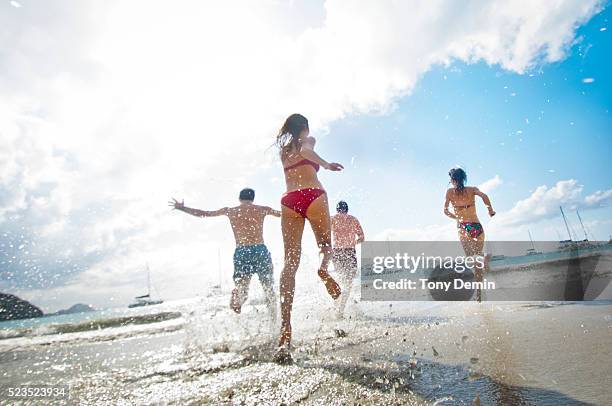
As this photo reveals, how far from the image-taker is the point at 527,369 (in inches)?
70.2

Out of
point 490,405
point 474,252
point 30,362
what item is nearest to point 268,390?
point 490,405

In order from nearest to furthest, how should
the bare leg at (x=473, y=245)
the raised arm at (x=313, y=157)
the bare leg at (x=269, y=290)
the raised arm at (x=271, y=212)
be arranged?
the raised arm at (x=313, y=157) → the bare leg at (x=269, y=290) → the raised arm at (x=271, y=212) → the bare leg at (x=473, y=245)

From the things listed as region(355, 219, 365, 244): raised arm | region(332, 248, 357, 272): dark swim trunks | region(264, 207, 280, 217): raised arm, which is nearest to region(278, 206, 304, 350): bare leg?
region(264, 207, 280, 217): raised arm

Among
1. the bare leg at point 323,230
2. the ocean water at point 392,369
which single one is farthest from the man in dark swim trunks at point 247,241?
the bare leg at point 323,230

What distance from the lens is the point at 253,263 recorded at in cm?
550

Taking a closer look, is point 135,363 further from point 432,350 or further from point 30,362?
point 432,350

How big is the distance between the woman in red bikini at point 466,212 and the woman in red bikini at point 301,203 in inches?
160

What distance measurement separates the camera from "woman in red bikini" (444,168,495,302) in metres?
6.40

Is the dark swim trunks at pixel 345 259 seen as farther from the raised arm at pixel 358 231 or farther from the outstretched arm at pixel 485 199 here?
the outstretched arm at pixel 485 199

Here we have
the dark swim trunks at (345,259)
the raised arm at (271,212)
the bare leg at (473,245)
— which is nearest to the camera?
the raised arm at (271,212)

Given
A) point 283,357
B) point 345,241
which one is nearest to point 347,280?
point 345,241

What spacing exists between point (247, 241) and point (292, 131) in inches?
102

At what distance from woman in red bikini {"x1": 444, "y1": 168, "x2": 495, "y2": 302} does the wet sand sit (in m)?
2.68

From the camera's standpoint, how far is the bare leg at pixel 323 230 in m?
3.40
